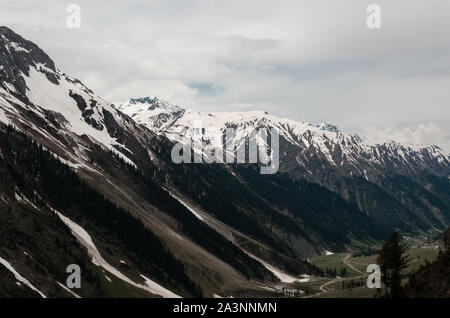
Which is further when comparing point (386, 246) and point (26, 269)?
point (26, 269)

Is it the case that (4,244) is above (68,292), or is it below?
above

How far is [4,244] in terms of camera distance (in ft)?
520

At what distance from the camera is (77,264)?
18188cm
